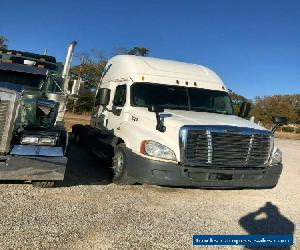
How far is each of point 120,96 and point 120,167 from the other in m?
1.85

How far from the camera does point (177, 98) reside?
907 cm

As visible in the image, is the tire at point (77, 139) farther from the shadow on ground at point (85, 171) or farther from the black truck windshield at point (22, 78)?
the black truck windshield at point (22, 78)

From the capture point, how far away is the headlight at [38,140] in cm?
682

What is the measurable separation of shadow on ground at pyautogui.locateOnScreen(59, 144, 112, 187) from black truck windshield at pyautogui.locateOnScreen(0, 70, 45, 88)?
204cm

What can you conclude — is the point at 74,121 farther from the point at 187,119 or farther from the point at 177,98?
the point at 187,119

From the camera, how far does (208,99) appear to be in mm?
9438

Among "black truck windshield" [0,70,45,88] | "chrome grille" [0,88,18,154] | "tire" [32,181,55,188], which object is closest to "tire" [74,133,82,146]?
"black truck windshield" [0,70,45,88]

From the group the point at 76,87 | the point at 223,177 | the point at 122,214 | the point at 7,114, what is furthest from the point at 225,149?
the point at 7,114

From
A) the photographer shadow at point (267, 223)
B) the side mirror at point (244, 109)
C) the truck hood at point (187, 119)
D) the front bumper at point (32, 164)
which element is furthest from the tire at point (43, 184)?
the side mirror at point (244, 109)

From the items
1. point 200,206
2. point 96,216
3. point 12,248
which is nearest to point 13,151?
point 96,216

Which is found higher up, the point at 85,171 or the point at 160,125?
the point at 160,125

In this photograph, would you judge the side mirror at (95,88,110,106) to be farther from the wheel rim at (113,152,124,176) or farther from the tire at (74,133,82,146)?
the tire at (74,133,82,146)

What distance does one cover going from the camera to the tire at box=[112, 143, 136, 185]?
7.88 meters

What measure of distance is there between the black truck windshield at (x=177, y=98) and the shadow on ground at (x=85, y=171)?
168 centimetres
